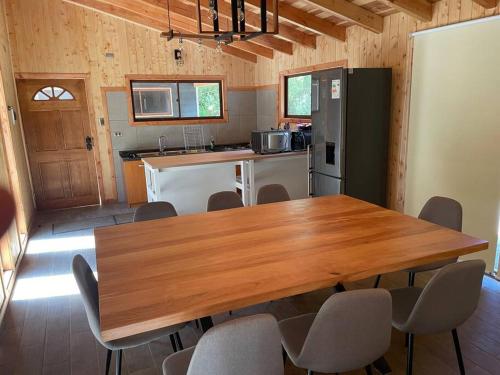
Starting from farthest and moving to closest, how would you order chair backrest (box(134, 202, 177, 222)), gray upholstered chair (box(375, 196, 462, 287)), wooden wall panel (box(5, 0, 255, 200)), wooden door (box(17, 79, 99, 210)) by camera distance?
wooden door (box(17, 79, 99, 210)), wooden wall panel (box(5, 0, 255, 200)), chair backrest (box(134, 202, 177, 222)), gray upholstered chair (box(375, 196, 462, 287))

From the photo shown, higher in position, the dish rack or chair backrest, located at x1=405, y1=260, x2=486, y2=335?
the dish rack

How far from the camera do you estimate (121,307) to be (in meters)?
1.41

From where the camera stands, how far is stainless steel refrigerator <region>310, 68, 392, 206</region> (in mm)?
3889

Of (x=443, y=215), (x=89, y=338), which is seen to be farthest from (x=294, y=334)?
(x=89, y=338)

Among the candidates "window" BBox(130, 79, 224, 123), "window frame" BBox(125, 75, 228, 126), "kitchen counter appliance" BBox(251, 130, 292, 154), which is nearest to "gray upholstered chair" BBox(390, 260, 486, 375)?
"kitchen counter appliance" BBox(251, 130, 292, 154)

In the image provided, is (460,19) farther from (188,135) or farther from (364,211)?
(188,135)

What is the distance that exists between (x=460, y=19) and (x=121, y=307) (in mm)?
3471

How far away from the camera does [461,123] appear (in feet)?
10.9

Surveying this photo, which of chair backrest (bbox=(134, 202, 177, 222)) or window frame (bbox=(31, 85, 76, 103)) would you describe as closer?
chair backrest (bbox=(134, 202, 177, 222))

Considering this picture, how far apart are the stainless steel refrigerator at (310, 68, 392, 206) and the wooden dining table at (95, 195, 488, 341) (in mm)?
1523

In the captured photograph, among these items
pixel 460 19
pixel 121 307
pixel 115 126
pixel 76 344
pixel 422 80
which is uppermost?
pixel 460 19

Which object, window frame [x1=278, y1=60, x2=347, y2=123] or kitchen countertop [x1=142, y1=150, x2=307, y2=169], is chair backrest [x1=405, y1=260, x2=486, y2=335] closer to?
kitchen countertop [x1=142, y1=150, x2=307, y2=169]

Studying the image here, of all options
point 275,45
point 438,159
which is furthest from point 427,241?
point 275,45

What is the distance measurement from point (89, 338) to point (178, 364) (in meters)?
1.31
